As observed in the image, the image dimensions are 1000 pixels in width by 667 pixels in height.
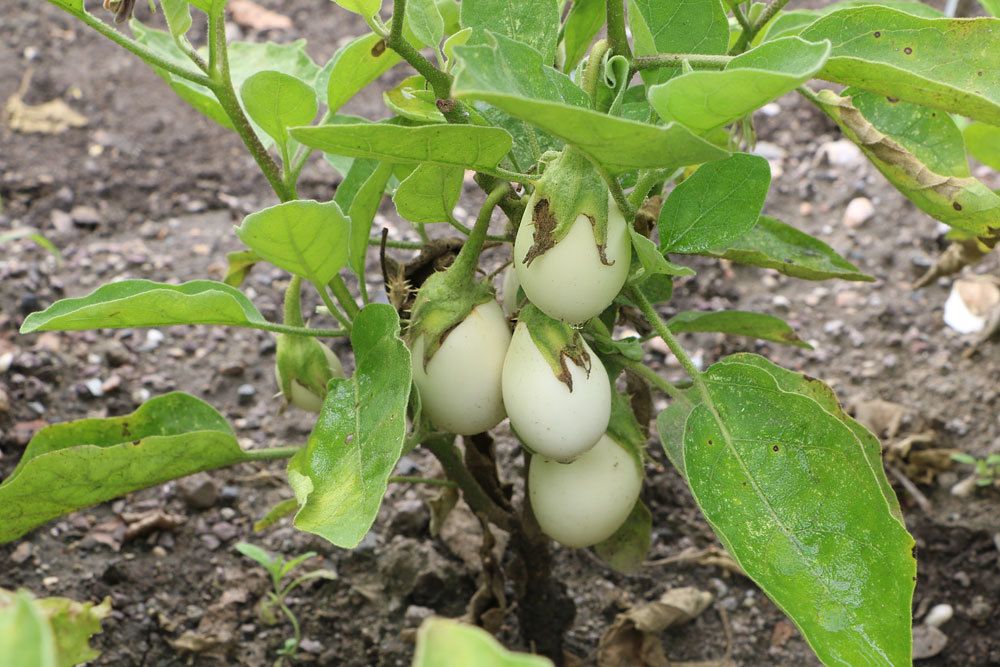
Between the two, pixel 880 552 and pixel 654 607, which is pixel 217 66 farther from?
pixel 654 607

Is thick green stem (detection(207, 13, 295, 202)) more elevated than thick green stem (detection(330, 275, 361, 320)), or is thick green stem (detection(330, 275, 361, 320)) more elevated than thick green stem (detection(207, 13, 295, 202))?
thick green stem (detection(207, 13, 295, 202))

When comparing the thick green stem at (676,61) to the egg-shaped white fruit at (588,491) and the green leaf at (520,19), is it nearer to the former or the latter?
the green leaf at (520,19)

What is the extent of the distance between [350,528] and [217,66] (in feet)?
1.17

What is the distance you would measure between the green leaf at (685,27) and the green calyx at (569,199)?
5.0 inches

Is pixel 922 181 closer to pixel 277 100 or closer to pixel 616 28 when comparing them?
pixel 616 28

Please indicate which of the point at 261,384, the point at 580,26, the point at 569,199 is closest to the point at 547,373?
the point at 569,199

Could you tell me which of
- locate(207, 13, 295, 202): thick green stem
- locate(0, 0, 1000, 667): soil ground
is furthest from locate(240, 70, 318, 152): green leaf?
locate(0, 0, 1000, 667): soil ground

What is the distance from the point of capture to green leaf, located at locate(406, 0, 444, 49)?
731 millimetres

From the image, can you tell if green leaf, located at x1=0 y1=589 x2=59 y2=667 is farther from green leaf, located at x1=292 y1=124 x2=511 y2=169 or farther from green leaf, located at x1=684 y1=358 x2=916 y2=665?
green leaf, located at x1=684 y1=358 x2=916 y2=665

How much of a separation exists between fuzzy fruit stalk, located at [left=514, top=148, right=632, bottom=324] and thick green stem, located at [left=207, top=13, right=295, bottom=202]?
0.23 meters

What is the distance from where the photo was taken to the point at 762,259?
0.88 metres

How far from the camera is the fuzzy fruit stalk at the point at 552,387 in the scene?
28.4 inches

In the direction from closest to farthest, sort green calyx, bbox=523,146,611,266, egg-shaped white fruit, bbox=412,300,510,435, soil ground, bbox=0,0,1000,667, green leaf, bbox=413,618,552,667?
green leaf, bbox=413,618,552,667 < green calyx, bbox=523,146,611,266 < egg-shaped white fruit, bbox=412,300,510,435 < soil ground, bbox=0,0,1000,667

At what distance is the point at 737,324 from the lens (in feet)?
3.37
